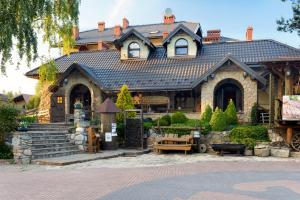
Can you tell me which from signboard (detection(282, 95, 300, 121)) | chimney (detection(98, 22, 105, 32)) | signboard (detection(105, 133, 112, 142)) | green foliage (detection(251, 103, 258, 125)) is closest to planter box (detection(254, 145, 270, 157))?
signboard (detection(282, 95, 300, 121))

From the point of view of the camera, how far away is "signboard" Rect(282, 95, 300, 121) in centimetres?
1808

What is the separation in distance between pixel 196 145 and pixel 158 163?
16.8 ft

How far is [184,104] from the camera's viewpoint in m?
26.3

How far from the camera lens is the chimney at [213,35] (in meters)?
40.8

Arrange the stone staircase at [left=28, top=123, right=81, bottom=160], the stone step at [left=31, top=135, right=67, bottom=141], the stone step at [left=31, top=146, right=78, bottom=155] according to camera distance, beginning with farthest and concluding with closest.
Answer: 1. the stone step at [left=31, top=135, right=67, bottom=141]
2. the stone staircase at [left=28, top=123, right=81, bottom=160]
3. the stone step at [left=31, top=146, right=78, bottom=155]

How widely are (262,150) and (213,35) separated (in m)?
25.1

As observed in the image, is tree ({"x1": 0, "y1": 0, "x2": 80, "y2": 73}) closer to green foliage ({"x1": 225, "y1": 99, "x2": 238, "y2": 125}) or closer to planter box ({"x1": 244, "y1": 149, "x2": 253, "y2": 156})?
green foliage ({"x1": 225, "y1": 99, "x2": 238, "y2": 125})

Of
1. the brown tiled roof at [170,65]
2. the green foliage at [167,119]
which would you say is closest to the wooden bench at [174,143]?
the green foliage at [167,119]

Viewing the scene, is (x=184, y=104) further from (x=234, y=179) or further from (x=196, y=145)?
(x=234, y=179)

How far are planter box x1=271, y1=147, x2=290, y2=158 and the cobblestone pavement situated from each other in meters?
3.03

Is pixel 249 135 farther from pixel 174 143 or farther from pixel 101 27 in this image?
pixel 101 27

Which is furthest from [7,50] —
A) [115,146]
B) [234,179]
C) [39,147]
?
[234,179]

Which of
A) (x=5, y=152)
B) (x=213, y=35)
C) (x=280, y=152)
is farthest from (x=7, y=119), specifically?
(x=213, y=35)

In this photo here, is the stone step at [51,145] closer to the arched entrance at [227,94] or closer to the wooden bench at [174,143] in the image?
the wooden bench at [174,143]
